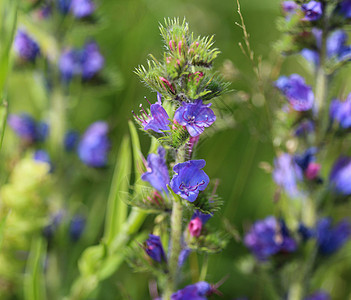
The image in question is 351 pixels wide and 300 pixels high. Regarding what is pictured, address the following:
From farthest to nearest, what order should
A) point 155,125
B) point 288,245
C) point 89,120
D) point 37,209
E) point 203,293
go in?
point 89,120
point 37,209
point 288,245
point 203,293
point 155,125

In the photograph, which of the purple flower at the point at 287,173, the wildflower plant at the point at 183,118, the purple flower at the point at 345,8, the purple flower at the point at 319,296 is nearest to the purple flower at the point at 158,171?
the wildflower plant at the point at 183,118

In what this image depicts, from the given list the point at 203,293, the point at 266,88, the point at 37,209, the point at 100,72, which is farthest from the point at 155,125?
the point at 100,72

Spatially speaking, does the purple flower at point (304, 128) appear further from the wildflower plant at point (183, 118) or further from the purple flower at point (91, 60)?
the purple flower at point (91, 60)

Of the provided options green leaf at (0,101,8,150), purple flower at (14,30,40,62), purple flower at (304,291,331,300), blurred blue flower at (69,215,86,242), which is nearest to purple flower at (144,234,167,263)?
green leaf at (0,101,8,150)

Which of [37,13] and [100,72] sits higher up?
[37,13]

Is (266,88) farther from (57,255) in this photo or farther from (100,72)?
(57,255)

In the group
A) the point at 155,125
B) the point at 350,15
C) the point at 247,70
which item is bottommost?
the point at 155,125

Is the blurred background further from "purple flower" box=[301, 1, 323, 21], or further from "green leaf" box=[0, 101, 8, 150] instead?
"green leaf" box=[0, 101, 8, 150]
